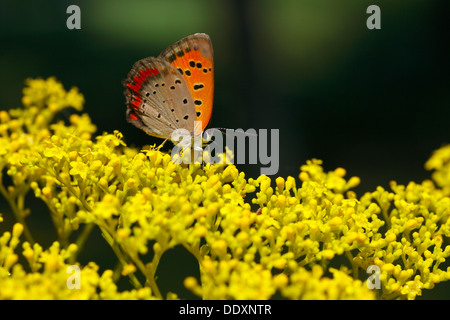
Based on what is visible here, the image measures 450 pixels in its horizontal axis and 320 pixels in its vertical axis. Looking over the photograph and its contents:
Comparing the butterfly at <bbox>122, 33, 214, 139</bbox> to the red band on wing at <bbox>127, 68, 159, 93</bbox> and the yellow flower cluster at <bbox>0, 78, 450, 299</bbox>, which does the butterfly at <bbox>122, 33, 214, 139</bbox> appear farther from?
the yellow flower cluster at <bbox>0, 78, 450, 299</bbox>

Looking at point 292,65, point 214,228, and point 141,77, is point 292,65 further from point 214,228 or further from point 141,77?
point 214,228

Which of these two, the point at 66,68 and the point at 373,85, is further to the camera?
the point at 373,85

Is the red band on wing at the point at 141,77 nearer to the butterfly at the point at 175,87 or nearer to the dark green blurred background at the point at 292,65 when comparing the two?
the butterfly at the point at 175,87

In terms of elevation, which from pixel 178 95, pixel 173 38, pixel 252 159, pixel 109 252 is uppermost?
pixel 173 38

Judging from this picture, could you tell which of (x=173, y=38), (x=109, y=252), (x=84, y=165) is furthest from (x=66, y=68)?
(x=84, y=165)

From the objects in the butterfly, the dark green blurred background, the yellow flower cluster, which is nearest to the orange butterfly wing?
the butterfly

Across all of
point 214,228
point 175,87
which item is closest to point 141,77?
point 175,87

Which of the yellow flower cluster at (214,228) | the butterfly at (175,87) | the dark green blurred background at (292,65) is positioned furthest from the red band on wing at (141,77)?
the dark green blurred background at (292,65)

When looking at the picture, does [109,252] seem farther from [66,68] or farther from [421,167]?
[421,167]
